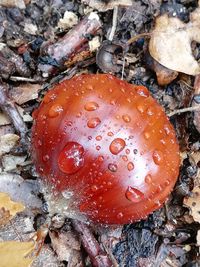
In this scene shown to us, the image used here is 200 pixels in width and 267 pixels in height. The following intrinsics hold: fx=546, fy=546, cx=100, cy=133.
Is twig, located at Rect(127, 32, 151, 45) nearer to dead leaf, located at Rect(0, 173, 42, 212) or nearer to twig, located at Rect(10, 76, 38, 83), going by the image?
twig, located at Rect(10, 76, 38, 83)

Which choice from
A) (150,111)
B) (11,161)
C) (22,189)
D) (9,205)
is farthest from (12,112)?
(150,111)

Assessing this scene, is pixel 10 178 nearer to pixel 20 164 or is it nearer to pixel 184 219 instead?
pixel 20 164

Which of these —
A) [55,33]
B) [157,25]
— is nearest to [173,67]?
[157,25]

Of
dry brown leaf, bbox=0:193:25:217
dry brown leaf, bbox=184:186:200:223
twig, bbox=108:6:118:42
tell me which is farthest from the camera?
twig, bbox=108:6:118:42

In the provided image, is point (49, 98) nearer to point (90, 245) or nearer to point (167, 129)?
point (167, 129)

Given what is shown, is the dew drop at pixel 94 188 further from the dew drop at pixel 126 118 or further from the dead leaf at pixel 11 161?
the dead leaf at pixel 11 161

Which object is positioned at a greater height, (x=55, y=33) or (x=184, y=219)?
(x=55, y=33)

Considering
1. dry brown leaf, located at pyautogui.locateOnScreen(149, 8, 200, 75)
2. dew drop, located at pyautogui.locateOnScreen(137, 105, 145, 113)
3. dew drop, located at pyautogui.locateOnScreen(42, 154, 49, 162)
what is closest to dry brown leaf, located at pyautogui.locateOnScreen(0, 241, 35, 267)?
dew drop, located at pyautogui.locateOnScreen(42, 154, 49, 162)
